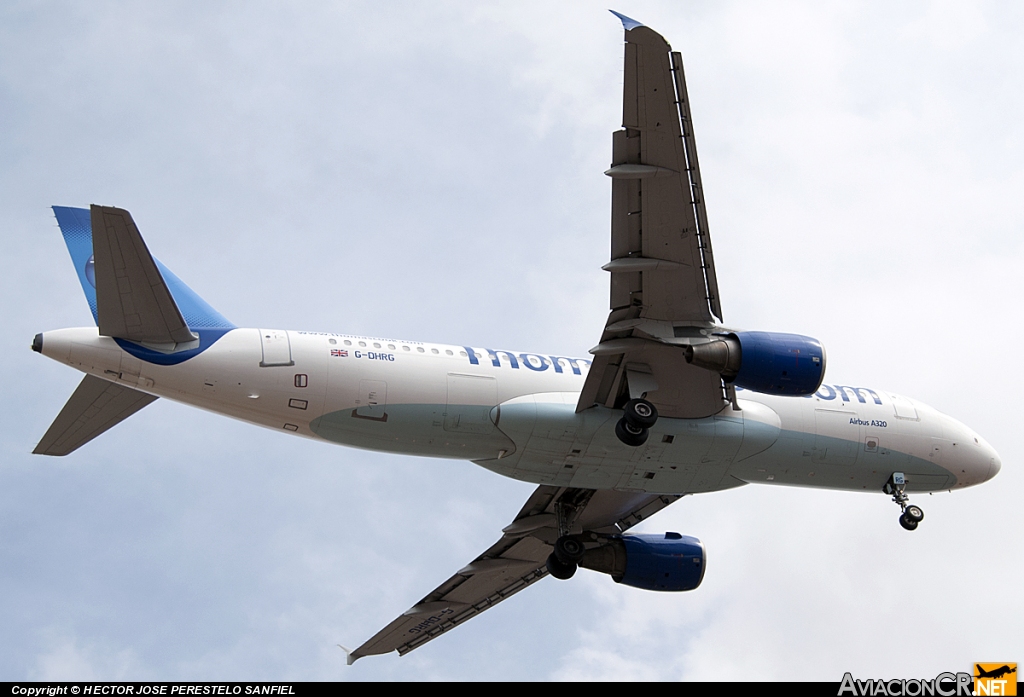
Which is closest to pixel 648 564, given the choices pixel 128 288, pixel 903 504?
pixel 903 504

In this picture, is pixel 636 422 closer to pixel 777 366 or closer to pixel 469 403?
pixel 777 366

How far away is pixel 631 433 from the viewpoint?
19.9m

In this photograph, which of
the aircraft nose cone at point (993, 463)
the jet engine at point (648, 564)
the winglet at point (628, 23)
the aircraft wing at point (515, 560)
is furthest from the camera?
the aircraft wing at point (515, 560)

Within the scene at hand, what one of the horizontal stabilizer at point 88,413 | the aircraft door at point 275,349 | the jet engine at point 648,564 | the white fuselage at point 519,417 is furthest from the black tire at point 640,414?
the horizontal stabilizer at point 88,413

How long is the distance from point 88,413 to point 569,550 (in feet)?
35.5

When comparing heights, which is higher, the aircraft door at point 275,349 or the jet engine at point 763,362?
the jet engine at point 763,362

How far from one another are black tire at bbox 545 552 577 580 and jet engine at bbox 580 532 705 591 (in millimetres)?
673

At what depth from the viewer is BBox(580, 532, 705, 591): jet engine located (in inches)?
987

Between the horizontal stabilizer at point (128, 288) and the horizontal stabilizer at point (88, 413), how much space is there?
1.87 meters

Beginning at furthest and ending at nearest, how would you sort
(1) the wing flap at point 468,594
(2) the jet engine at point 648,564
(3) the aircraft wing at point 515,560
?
(1) the wing flap at point 468,594 < (3) the aircraft wing at point 515,560 < (2) the jet engine at point 648,564

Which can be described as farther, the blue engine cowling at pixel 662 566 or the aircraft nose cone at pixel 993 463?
the blue engine cowling at pixel 662 566

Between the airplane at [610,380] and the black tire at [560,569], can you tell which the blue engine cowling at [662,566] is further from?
the airplane at [610,380]

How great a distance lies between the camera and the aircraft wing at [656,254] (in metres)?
17.1

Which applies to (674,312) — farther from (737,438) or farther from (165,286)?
(165,286)
